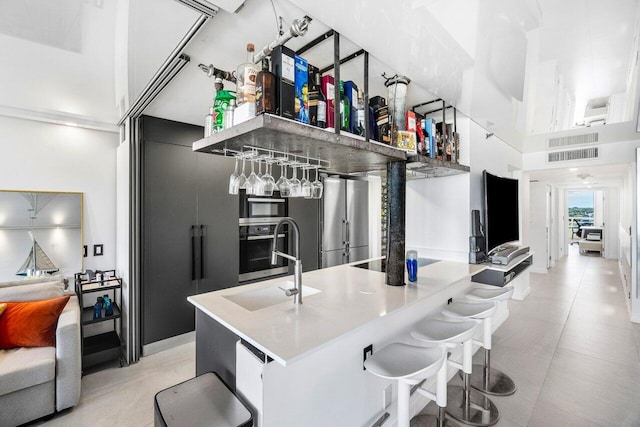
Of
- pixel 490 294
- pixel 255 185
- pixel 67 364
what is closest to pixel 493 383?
pixel 490 294

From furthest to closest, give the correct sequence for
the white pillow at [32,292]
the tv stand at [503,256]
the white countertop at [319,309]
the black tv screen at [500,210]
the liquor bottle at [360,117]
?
the black tv screen at [500,210] < the tv stand at [503,256] < the white pillow at [32,292] < the liquor bottle at [360,117] < the white countertop at [319,309]

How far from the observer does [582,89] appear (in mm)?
3193

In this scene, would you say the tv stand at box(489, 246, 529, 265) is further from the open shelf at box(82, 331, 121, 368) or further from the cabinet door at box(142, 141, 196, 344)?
the open shelf at box(82, 331, 121, 368)

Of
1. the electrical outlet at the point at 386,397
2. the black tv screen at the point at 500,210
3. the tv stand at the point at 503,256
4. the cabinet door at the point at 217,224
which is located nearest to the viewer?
the electrical outlet at the point at 386,397

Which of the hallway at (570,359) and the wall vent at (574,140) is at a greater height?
the wall vent at (574,140)

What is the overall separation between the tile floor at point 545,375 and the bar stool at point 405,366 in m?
0.91

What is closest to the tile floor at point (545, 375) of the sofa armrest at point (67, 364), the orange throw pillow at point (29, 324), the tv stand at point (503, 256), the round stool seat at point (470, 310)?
the sofa armrest at point (67, 364)

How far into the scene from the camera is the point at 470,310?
219 centimetres

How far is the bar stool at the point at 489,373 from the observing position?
233 cm

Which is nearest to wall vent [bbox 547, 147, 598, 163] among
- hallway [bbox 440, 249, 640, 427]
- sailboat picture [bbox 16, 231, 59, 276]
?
hallway [bbox 440, 249, 640, 427]

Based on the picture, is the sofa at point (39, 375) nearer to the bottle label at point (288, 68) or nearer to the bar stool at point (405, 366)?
the bar stool at point (405, 366)

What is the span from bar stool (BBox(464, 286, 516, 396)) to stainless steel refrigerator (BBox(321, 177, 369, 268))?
2.09 meters

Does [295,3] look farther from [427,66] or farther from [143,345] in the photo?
[143,345]

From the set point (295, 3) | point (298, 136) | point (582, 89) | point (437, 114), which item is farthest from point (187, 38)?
point (582, 89)
